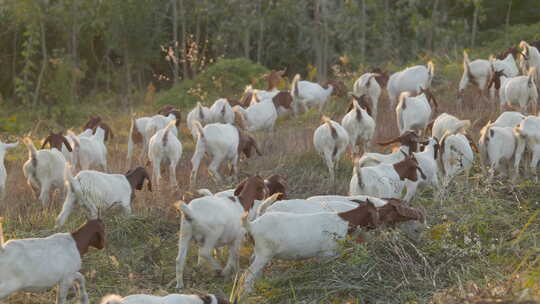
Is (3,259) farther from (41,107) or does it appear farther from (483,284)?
(41,107)

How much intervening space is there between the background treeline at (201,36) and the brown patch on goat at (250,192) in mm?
15867

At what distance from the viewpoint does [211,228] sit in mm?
8312

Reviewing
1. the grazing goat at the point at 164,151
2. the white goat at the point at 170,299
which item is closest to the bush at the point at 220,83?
the grazing goat at the point at 164,151

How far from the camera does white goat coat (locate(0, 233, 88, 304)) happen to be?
6.88 m

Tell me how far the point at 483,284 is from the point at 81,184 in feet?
16.1

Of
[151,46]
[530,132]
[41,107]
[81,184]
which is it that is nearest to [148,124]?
[81,184]

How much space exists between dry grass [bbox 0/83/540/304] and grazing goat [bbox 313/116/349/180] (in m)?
0.48

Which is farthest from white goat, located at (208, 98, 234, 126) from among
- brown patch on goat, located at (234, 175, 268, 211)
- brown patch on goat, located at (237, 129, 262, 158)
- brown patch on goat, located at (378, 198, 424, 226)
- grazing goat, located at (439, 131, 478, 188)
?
brown patch on goat, located at (378, 198, 424, 226)

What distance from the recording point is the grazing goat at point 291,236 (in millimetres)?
7777

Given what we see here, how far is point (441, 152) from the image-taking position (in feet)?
37.8

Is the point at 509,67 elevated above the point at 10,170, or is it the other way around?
the point at 509,67

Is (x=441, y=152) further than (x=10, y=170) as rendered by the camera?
No

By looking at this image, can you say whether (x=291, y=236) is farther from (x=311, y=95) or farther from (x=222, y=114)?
(x=311, y=95)

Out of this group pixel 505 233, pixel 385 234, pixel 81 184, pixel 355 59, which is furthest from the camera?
pixel 355 59
